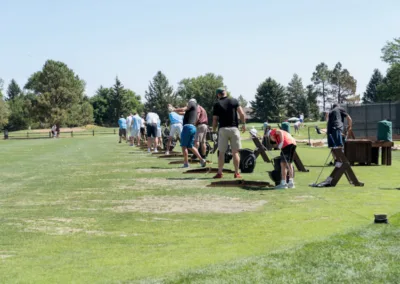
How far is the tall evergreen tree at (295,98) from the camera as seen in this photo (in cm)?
15538

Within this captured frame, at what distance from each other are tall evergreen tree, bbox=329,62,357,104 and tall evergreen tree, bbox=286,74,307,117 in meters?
8.91

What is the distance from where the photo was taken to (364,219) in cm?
845

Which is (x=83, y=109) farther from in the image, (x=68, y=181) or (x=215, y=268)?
(x=215, y=268)

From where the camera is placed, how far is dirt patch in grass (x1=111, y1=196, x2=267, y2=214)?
32.4ft

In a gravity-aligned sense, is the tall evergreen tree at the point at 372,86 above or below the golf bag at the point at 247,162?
above

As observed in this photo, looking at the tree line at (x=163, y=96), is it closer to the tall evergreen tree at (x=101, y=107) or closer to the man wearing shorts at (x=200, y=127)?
the tall evergreen tree at (x=101, y=107)

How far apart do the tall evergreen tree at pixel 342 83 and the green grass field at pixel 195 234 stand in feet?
547

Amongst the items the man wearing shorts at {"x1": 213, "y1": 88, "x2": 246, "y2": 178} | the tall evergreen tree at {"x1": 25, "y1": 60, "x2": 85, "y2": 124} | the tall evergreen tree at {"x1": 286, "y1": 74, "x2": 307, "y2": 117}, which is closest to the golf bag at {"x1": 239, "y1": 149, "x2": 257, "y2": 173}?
the man wearing shorts at {"x1": 213, "y1": 88, "x2": 246, "y2": 178}

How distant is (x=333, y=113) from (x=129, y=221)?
699cm

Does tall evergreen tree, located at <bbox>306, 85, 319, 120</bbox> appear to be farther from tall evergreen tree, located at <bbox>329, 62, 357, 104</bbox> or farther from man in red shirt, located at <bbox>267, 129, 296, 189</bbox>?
man in red shirt, located at <bbox>267, 129, 296, 189</bbox>

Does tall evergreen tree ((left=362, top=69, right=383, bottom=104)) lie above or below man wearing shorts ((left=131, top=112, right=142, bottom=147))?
above

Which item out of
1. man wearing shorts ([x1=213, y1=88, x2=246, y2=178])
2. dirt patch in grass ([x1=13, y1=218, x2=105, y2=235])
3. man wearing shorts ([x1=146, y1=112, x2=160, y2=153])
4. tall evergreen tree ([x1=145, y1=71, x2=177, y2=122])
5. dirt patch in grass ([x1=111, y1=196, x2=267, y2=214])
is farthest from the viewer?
tall evergreen tree ([x1=145, y1=71, x2=177, y2=122])

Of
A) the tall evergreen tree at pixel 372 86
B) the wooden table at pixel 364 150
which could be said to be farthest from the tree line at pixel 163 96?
the wooden table at pixel 364 150

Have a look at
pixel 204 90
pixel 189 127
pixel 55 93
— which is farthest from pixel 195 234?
pixel 204 90
